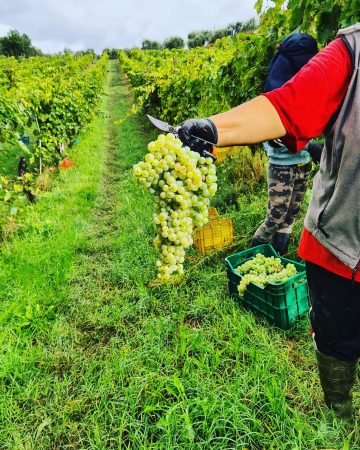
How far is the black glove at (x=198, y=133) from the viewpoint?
1.07m

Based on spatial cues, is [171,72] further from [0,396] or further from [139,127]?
[0,396]

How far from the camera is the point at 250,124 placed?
107 centimetres

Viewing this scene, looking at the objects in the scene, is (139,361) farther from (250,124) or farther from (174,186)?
(250,124)

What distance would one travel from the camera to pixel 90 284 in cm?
389

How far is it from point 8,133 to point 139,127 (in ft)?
26.9

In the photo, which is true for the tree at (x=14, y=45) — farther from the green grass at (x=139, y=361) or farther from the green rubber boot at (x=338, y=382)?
the green rubber boot at (x=338, y=382)

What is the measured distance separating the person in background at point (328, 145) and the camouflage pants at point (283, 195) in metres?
1.69

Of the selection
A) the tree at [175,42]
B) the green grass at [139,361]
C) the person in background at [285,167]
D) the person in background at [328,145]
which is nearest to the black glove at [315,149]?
the person in background at [285,167]

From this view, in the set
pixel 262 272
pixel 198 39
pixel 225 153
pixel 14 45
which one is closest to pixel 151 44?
pixel 198 39

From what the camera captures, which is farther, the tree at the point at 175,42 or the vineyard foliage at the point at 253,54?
the tree at the point at 175,42

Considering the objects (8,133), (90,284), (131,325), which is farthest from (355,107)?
(8,133)

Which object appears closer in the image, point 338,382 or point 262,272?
point 338,382

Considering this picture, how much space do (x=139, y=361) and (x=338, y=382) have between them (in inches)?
54.9

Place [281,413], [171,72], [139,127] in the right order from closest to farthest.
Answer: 1. [281,413]
2. [171,72]
3. [139,127]
